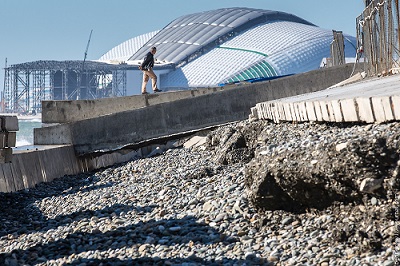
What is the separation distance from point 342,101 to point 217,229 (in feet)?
5.25

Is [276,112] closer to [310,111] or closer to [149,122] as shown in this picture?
[310,111]

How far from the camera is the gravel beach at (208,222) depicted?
6.51 m

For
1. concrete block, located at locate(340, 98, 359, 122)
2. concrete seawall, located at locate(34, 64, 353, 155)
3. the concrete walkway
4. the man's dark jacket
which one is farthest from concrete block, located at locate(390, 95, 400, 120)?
the man's dark jacket

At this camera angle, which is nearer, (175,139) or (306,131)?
(306,131)

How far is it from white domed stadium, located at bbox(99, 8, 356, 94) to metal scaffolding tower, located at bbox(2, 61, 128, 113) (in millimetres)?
33788

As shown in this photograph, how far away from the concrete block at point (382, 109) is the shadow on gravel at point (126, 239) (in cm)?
167

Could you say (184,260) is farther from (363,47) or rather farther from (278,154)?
(363,47)

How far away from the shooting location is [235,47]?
385ft

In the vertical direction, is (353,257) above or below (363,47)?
below

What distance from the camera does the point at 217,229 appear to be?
8.00 metres

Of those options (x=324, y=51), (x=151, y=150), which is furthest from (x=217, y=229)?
(x=324, y=51)

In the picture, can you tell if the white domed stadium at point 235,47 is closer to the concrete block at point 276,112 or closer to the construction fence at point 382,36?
the construction fence at point 382,36

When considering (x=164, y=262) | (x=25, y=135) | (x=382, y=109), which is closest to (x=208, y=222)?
(x=164, y=262)

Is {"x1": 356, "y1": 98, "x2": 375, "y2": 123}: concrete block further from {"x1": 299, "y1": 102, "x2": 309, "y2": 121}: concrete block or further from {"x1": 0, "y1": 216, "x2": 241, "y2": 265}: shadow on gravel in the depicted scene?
{"x1": 299, "y1": 102, "x2": 309, "y2": 121}: concrete block
